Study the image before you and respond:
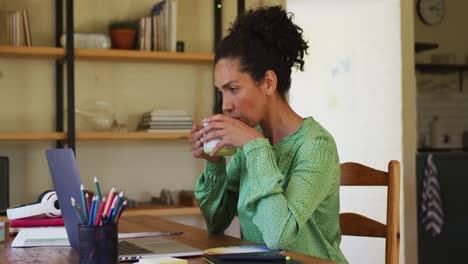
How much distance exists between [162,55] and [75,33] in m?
0.45

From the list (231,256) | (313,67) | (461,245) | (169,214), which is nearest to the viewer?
(231,256)

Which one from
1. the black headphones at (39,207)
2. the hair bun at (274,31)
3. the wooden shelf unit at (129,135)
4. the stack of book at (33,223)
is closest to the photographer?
the hair bun at (274,31)

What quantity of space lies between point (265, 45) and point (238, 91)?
0.15 metres

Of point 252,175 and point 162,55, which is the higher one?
point 162,55

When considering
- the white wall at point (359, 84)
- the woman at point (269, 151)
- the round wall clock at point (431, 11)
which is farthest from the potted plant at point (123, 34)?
the round wall clock at point (431, 11)

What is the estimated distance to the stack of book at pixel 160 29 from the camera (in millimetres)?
3516

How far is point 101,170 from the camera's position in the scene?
3592mm

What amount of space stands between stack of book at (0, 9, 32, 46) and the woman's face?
1.87m

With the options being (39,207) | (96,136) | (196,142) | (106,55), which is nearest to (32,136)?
(96,136)

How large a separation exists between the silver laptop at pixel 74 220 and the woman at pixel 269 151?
202mm

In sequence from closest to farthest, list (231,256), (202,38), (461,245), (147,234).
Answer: (231,256) < (147,234) < (202,38) < (461,245)

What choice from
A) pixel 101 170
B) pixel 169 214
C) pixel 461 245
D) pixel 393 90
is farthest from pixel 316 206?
pixel 461 245

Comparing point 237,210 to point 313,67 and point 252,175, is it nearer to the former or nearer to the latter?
point 252,175

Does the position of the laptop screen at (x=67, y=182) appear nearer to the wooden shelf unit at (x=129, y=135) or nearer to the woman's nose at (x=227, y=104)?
the woman's nose at (x=227, y=104)
